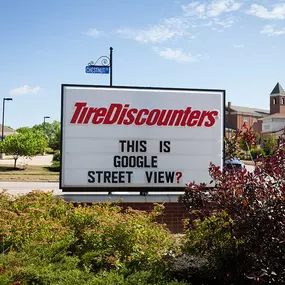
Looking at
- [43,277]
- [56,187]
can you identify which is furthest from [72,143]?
[56,187]

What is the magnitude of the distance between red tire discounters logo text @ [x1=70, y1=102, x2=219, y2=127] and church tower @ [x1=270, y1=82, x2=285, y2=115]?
10710 cm

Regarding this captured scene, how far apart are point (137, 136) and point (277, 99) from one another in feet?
362

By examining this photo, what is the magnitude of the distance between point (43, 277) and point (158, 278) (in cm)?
156

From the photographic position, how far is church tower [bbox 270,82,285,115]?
11138 centimetres

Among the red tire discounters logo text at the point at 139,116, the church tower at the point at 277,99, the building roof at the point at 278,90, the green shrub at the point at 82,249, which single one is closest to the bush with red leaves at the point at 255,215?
the green shrub at the point at 82,249

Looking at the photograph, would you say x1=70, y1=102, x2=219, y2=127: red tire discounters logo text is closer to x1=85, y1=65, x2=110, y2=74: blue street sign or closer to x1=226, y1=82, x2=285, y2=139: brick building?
x1=85, y1=65, x2=110, y2=74: blue street sign

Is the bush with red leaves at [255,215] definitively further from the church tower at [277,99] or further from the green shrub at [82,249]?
the church tower at [277,99]

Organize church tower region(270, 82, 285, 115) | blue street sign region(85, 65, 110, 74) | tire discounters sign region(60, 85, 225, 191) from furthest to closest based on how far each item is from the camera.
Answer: church tower region(270, 82, 285, 115) < blue street sign region(85, 65, 110, 74) < tire discounters sign region(60, 85, 225, 191)

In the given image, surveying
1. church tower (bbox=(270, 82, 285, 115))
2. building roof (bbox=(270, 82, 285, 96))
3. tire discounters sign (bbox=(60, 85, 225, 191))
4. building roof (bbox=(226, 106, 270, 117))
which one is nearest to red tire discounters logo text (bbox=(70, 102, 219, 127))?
tire discounters sign (bbox=(60, 85, 225, 191))

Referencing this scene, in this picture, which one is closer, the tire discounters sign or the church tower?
the tire discounters sign

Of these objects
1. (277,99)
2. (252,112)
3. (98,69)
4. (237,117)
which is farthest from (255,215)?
(252,112)

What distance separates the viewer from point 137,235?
6148mm

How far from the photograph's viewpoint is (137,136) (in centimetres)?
995

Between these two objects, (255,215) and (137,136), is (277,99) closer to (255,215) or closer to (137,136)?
(137,136)
